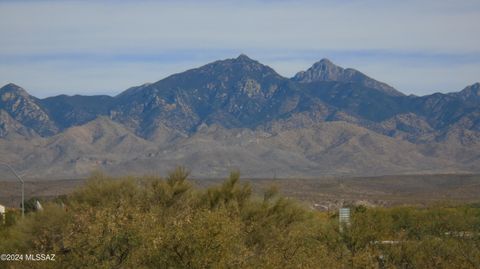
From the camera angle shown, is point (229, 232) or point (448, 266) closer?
point (229, 232)

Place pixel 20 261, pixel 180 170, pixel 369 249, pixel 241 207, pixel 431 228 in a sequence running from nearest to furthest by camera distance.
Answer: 1. pixel 20 261
2. pixel 369 249
3. pixel 241 207
4. pixel 180 170
5. pixel 431 228

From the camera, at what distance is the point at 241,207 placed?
161ft

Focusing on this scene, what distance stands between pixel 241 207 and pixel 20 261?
52.9ft

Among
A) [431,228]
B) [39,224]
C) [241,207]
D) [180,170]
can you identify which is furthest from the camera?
[431,228]

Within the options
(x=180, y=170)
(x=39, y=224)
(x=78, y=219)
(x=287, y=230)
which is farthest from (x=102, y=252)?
(x=180, y=170)

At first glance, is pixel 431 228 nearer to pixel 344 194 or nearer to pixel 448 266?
pixel 448 266

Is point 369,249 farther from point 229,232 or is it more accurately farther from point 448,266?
point 229,232

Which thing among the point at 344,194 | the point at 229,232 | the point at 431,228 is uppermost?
the point at 229,232

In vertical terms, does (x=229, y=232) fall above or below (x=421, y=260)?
above

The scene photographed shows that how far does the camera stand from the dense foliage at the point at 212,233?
102ft

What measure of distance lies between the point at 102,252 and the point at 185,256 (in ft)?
13.8

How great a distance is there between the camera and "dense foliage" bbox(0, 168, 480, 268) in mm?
31219

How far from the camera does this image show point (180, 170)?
53.2 m

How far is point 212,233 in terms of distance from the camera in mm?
30500
